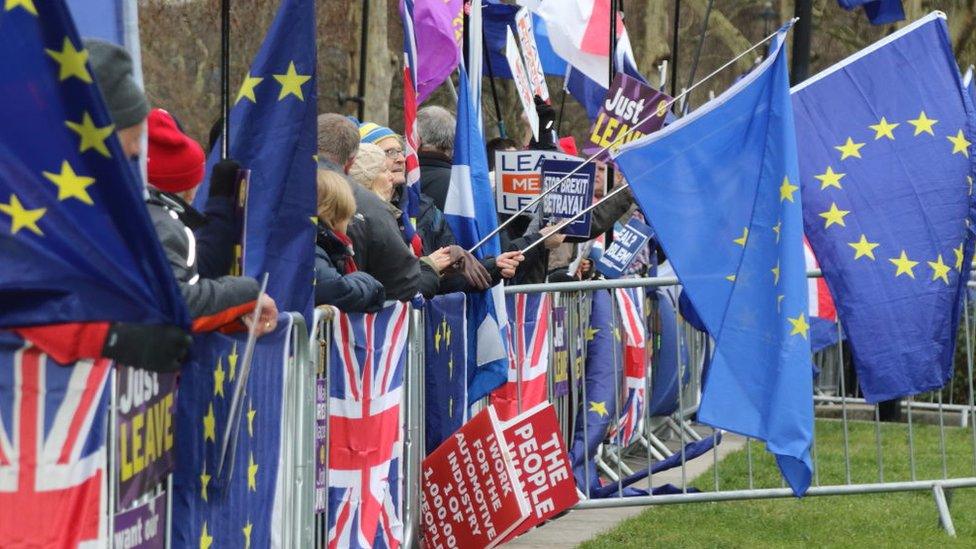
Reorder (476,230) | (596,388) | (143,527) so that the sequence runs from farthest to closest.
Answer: (596,388) < (476,230) < (143,527)

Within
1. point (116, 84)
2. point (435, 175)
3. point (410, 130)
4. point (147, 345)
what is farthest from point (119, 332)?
point (435, 175)

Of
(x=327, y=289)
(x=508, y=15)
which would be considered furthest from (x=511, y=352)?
(x=508, y=15)

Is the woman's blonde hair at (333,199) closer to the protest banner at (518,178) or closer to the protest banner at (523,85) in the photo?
the protest banner at (518,178)

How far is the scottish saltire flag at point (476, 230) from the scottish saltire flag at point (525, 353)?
0.33 m

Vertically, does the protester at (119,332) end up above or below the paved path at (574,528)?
above

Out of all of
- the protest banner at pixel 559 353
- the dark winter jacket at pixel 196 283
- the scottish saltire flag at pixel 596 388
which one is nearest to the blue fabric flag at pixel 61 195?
the dark winter jacket at pixel 196 283

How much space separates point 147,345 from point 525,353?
19.0 ft

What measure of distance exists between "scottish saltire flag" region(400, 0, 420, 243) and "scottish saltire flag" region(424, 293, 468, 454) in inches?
14.8

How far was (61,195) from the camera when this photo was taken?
3.47 m

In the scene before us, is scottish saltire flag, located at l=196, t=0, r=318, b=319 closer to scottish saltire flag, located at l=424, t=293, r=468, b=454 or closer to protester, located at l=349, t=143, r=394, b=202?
protester, located at l=349, t=143, r=394, b=202

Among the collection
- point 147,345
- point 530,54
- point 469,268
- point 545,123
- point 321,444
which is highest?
point 530,54

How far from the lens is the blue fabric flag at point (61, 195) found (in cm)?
338

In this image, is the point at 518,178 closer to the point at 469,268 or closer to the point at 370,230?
the point at 469,268

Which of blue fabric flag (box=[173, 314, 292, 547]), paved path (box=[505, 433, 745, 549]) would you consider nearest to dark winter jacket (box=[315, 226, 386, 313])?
blue fabric flag (box=[173, 314, 292, 547])
